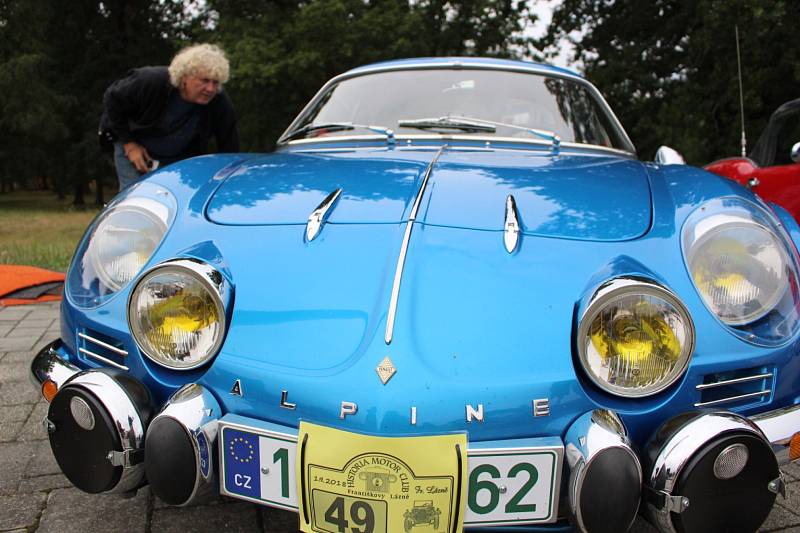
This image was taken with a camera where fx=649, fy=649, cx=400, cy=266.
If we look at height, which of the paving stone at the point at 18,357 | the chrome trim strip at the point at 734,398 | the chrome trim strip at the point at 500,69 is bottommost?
the paving stone at the point at 18,357

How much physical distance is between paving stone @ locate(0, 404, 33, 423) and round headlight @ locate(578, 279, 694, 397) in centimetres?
223

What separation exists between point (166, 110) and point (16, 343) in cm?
153

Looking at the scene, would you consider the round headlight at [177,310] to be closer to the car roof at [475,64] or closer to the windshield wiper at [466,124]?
the windshield wiper at [466,124]

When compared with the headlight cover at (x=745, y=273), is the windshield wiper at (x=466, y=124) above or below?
above

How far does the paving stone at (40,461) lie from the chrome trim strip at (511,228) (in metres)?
1.58

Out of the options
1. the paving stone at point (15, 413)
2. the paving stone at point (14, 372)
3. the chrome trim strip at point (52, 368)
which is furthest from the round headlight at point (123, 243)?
the paving stone at point (14, 372)

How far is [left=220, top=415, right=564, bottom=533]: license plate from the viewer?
118cm

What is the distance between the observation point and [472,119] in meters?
2.53

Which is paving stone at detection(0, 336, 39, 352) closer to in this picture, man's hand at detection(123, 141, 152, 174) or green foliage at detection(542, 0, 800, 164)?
man's hand at detection(123, 141, 152, 174)

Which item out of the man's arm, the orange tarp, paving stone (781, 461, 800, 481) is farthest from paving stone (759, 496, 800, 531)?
the orange tarp

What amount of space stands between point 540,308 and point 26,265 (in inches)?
235

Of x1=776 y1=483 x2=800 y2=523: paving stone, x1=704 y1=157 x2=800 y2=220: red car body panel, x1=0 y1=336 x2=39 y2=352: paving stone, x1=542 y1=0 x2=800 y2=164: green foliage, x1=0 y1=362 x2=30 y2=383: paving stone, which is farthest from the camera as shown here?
x1=542 y1=0 x2=800 y2=164: green foliage

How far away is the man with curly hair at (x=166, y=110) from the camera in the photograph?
3340mm

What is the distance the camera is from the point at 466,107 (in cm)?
261
